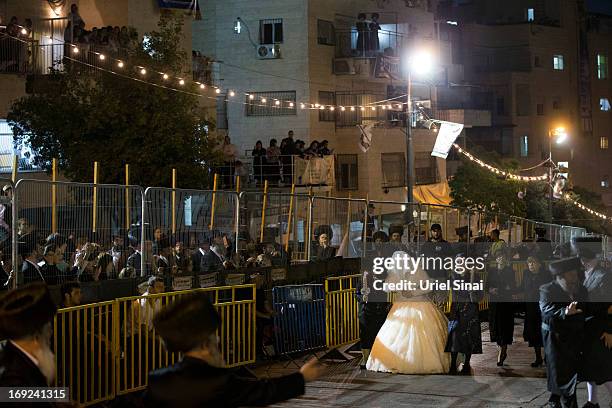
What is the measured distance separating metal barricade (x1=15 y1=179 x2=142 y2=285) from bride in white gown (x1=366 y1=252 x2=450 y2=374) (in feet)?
11.8

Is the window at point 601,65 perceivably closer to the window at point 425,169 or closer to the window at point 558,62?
the window at point 558,62

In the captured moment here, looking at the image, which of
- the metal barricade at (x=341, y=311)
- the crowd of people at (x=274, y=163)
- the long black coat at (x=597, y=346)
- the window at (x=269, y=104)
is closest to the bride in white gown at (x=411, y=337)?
the metal barricade at (x=341, y=311)

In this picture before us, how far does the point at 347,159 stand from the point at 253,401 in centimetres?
3782

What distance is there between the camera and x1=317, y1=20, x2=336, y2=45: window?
41500 millimetres

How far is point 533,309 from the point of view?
15.8 metres

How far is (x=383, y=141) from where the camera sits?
43.6 metres

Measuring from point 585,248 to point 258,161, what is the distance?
22.4 metres

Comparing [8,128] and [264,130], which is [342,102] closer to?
[264,130]

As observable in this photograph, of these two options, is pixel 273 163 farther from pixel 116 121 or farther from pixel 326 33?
pixel 326 33

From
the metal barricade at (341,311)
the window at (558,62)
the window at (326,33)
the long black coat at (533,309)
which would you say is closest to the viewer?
the long black coat at (533,309)

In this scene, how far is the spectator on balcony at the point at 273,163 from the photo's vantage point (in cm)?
3403

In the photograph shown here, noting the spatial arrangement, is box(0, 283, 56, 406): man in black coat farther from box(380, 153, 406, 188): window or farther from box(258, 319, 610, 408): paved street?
box(380, 153, 406, 188): window

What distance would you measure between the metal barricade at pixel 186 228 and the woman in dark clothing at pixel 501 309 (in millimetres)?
3997

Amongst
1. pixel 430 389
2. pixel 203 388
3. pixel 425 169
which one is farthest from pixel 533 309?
pixel 425 169
